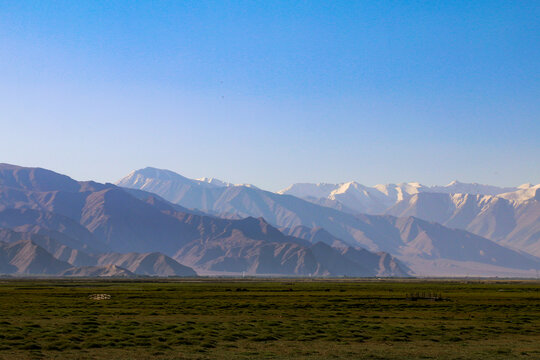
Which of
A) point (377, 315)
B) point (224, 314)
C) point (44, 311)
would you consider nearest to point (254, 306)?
point (224, 314)

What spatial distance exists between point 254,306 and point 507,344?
40.3 m

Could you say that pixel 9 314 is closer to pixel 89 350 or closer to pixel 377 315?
pixel 89 350

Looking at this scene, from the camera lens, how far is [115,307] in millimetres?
78688

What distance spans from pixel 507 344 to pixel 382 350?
10.1 metres

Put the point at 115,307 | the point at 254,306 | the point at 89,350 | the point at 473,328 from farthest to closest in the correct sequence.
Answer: the point at 254,306
the point at 115,307
the point at 473,328
the point at 89,350

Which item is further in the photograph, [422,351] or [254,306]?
[254,306]

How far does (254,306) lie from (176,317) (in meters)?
19.8

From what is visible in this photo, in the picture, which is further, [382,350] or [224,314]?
[224,314]

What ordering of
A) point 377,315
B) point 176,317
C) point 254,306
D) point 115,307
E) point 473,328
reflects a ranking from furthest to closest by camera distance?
1. point 254,306
2. point 115,307
3. point 377,315
4. point 176,317
5. point 473,328

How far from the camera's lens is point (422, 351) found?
44594 mm

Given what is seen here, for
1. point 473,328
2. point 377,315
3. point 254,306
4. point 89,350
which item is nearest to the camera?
point 89,350

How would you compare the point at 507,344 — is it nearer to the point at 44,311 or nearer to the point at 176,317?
the point at 176,317

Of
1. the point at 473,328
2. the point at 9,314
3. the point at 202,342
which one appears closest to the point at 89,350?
the point at 202,342

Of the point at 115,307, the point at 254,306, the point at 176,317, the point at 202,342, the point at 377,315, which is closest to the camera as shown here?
the point at 202,342
